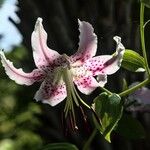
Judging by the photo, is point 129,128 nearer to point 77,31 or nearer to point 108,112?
point 108,112

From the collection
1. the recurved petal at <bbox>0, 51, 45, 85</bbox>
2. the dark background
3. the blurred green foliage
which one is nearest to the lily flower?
the recurved petal at <bbox>0, 51, 45, 85</bbox>

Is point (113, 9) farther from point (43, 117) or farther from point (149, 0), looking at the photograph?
point (149, 0)

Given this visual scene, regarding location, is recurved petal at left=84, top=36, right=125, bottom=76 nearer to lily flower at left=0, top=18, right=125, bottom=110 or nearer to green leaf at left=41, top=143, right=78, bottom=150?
lily flower at left=0, top=18, right=125, bottom=110

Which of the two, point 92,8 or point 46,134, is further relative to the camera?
point 46,134

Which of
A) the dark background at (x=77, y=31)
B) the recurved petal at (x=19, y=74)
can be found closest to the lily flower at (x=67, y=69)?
the recurved petal at (x=19, y=74)

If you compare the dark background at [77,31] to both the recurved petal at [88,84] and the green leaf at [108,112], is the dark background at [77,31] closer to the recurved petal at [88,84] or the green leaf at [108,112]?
the recurved petal at [88,84]

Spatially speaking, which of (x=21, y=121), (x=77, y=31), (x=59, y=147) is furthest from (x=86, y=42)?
(x=21, y=121)

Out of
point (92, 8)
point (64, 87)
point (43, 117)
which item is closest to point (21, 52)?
point (43, 117)
